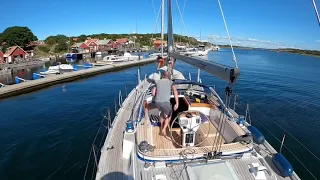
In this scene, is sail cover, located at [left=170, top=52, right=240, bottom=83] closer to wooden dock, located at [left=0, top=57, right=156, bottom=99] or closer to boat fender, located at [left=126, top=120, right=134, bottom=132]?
boat fender, located at [left=126, top=120, right=134, bottom=132]

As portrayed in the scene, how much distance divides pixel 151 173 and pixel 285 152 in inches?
313

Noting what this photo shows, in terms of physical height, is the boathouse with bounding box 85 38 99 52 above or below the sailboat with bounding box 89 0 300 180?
above

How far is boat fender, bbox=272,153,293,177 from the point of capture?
15.2 feet

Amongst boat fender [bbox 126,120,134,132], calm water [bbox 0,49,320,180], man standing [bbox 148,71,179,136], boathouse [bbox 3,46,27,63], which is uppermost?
boathouse [bbox 3,46,27,63]

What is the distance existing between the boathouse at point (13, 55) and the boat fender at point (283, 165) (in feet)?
193

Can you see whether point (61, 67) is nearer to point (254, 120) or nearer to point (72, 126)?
point (72, 126)

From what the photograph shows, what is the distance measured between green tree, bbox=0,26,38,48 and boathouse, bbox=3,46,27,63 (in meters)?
19.1

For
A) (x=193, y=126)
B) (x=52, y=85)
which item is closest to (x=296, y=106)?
(x=193, y=126)

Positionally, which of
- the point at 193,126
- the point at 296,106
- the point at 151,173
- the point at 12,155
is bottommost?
the point at 12,155

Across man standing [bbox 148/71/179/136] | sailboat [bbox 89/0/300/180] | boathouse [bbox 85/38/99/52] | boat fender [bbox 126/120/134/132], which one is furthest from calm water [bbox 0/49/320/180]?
boathouse [bbox 85/38/99/52]

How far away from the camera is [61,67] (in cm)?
3609

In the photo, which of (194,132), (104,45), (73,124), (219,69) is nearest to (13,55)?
(104,45)

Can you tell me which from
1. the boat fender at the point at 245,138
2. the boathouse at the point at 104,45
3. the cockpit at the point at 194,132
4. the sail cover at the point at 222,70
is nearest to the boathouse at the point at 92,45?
the boathouse at the point at 104,45

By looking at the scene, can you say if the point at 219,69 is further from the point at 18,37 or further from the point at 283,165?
the point at 18,37
